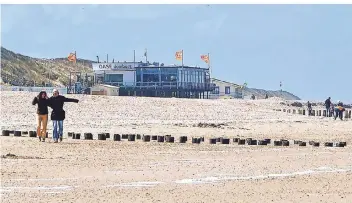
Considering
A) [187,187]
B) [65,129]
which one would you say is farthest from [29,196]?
[65,129]

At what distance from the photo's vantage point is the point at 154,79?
8438 centimetres

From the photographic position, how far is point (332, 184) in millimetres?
14836

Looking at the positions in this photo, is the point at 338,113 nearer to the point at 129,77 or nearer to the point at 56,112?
the point at 129,77

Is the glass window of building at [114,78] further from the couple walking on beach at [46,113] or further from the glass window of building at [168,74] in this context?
the couple walking on beach at [46,113]

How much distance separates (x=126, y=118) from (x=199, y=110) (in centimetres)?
1127

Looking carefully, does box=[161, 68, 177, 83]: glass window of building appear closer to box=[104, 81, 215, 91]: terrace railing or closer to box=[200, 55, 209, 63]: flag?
box=[104, 81, 215, 91]: terrace railing

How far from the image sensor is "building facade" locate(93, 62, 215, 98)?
8231 centimetres

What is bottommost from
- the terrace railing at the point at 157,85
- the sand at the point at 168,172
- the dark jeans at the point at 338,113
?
the sand at the point at 168,172

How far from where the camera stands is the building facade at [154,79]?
3241 inches

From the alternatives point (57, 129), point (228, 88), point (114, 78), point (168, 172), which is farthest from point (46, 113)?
point (228, 88)

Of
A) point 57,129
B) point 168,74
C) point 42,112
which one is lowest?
point 57,129

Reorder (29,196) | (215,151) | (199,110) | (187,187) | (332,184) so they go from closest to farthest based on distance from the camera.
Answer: (29,196) < (187,187) < (332,184) < (215,151) < (199,110)

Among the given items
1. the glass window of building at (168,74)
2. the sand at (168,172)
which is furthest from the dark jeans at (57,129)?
the glass window of building at (168,74)

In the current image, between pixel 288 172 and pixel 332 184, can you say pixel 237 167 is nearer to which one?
pixel 288 172
